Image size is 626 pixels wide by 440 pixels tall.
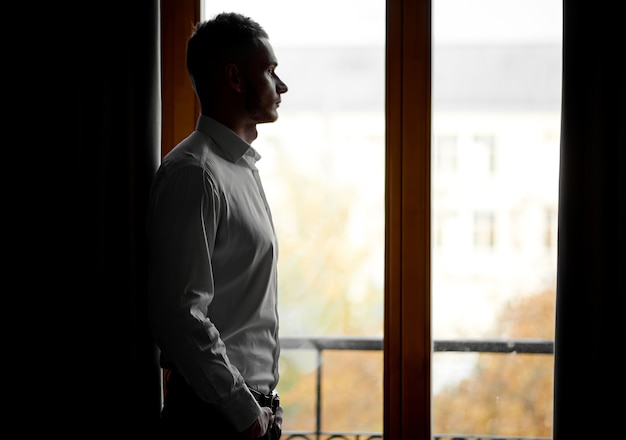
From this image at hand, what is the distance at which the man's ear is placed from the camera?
1516 millimetres

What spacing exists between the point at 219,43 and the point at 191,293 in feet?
1.91

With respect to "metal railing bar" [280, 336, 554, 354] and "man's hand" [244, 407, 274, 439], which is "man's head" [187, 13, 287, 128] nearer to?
"man's hand" [244, 407, 274, 439]

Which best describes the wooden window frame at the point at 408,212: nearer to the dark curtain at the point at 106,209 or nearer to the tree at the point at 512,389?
the tree at the point at 512,389

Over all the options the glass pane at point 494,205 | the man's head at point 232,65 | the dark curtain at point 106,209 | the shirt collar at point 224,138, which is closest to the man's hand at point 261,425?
the dark curtain at point 106,209

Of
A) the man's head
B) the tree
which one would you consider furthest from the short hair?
the tree

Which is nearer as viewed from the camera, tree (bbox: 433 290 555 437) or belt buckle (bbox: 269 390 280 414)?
belt buckle (bbox: 269 390 280 414)

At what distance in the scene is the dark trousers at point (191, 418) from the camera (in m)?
1.38

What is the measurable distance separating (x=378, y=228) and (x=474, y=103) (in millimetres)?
507

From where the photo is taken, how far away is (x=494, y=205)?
7.02 ft

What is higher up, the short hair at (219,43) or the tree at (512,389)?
the short hair at (219,43)

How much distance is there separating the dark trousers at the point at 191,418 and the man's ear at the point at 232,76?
0.65 metres

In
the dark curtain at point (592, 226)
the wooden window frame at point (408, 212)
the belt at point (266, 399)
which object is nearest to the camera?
the belt at point (266, 399)

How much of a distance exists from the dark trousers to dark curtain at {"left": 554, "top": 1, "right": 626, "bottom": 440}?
3.46 feet

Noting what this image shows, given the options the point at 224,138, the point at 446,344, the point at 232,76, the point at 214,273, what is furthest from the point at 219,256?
the point at 446,344
